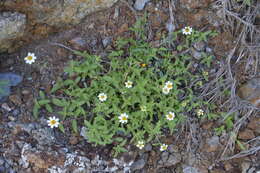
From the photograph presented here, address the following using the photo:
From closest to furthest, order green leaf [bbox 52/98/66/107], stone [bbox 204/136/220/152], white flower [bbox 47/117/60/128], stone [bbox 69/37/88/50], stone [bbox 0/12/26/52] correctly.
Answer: stone [bbox 0/12/26/52] < white flower [bbox 47/117/60/128] < green leaf [bbox 52/98/66/107] < stone [bbox 204/136/220/152] < stone [bbox 69/37/88/50]

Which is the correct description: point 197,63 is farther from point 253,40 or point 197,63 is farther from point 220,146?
point 220,146

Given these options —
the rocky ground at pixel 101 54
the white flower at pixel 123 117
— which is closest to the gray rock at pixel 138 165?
the rocky ground at pixel 101 54

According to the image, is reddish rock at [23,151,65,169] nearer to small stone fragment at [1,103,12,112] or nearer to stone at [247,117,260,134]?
small stone fragment at [1,103,12,112]

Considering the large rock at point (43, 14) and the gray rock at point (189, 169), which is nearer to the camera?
the large rock at point (43, 14)

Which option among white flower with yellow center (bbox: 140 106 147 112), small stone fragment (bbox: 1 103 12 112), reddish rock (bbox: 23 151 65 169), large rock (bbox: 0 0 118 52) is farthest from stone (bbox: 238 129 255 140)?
small stone fragment (bbox: 1 103 12 112)

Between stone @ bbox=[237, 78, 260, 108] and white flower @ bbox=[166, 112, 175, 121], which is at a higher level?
stone @ bbox=[237, 78, 260, 108]

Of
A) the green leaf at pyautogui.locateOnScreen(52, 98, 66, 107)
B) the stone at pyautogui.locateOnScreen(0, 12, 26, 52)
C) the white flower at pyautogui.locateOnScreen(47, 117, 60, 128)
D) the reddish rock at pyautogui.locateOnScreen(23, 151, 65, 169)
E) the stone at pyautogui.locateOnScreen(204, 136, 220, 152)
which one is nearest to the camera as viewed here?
the reddish rock at pyautogui.locateOnScreen(23, 151, 65, 169)

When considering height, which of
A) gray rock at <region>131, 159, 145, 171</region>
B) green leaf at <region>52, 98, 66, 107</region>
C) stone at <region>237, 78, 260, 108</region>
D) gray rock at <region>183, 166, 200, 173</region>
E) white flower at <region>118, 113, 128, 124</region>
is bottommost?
gray rock at <region>183, 166, 200, 173</region>

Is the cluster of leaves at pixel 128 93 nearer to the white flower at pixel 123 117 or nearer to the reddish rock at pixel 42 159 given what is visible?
the white flower at pixel 123 117
